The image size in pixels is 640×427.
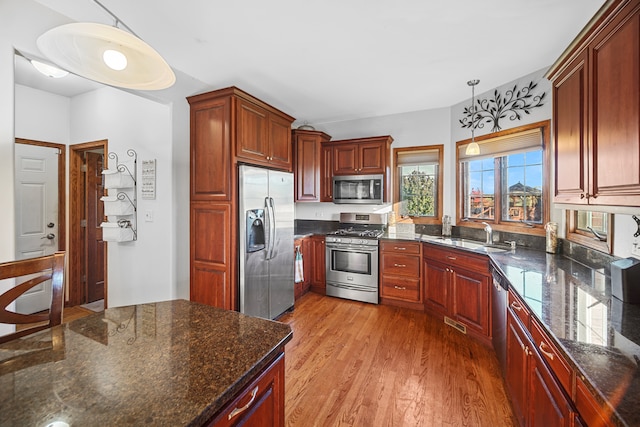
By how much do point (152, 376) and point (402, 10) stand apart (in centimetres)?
235

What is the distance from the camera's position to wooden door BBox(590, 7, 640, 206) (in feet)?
3.59

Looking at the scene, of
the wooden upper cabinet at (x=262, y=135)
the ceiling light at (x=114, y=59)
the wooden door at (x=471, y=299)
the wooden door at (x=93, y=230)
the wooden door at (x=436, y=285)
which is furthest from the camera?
the wooden door at (x=93, y=230)

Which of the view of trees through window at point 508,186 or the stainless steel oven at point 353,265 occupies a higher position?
the view of trees through window at point 508,186

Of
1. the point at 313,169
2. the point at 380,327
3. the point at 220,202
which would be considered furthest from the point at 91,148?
the point at 380,327

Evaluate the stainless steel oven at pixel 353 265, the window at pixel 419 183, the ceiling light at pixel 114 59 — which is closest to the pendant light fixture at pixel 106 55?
the ceiling light at pixel 114 59

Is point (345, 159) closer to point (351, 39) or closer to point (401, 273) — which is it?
point (401, 273)

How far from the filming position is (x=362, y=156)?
12.8 feet

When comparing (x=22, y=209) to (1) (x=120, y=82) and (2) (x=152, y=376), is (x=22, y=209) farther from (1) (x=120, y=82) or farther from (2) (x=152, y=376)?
(2) (x=152, y=376)

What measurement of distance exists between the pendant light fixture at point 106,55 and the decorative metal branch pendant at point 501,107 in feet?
10.6

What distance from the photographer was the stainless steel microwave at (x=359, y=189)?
3797 mm

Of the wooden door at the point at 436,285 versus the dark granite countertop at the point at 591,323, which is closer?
the dark granite countertop at the point at 591,323

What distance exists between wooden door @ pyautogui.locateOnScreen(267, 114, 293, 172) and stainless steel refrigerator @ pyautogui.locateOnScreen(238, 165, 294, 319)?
0.57 ft

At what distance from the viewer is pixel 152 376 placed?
76 cm

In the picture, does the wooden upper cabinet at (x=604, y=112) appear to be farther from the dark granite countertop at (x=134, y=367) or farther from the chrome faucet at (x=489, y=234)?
the dark granite countertop at (x=134, y=367)
